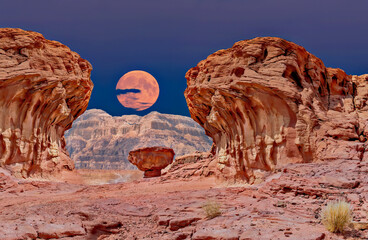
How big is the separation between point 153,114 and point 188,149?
74.1 feet

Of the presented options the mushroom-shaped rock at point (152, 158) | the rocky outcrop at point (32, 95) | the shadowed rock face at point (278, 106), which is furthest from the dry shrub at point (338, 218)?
the mushroom-shaped rock at point (152, 158)

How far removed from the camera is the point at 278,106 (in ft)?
61.1

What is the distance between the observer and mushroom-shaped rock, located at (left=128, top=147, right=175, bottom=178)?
3322 centimetres

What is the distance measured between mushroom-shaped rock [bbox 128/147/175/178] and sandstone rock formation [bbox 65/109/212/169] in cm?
4321

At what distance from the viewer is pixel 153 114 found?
99375mm

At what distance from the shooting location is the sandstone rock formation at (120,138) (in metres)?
79.2

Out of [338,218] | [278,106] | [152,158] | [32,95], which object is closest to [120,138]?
[152,158]

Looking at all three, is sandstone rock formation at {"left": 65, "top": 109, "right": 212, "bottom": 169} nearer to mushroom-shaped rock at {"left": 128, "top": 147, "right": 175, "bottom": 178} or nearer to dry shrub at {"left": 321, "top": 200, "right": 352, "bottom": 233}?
mushroom-shaped rock at {"left": 128, "top": 147, "right": 175, "bottom": 178}

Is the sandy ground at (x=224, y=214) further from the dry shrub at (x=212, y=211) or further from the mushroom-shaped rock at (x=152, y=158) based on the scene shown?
the mushroom-shaped rock at (x=152, y=158)

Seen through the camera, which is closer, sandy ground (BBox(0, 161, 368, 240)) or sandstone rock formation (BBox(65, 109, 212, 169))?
sandy ground (BBox(0, 161, 368, 240))

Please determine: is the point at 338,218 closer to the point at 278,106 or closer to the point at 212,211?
the point at 212,211

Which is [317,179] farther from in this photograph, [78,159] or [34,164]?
[78,159]

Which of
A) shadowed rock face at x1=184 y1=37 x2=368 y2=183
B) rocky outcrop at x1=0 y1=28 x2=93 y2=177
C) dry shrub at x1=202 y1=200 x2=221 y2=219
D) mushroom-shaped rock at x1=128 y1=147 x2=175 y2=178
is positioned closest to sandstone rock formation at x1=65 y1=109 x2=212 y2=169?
mushroom-shaped rock at x1=128 y1=147 x2=175 y2=178

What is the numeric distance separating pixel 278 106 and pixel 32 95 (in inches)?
655
